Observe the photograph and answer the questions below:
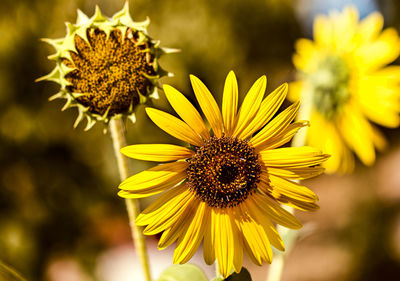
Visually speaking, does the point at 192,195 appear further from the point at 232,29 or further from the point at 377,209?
the point at 377,209

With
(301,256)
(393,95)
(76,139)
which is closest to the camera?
(393,95)

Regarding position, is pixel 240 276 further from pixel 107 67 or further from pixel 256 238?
→ pixel 107 67

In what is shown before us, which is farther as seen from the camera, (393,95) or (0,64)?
(0,64)

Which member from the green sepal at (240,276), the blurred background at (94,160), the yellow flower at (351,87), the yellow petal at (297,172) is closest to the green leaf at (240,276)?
the green sepal at (240,276)

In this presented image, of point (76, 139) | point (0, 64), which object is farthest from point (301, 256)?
point (0, 64)

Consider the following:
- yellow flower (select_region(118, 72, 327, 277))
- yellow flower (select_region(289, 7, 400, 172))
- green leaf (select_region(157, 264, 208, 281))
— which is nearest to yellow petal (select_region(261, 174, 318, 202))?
yellow flower (select_region(118, 72, 327, 277))

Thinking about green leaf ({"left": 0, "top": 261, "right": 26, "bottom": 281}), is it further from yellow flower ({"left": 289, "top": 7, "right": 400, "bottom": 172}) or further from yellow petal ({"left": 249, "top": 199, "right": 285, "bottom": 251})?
yellow flower ({"left": 289, "top": 7, "right": 400, "bottom": 172})

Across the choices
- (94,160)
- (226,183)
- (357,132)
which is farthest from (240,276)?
(94,160)
